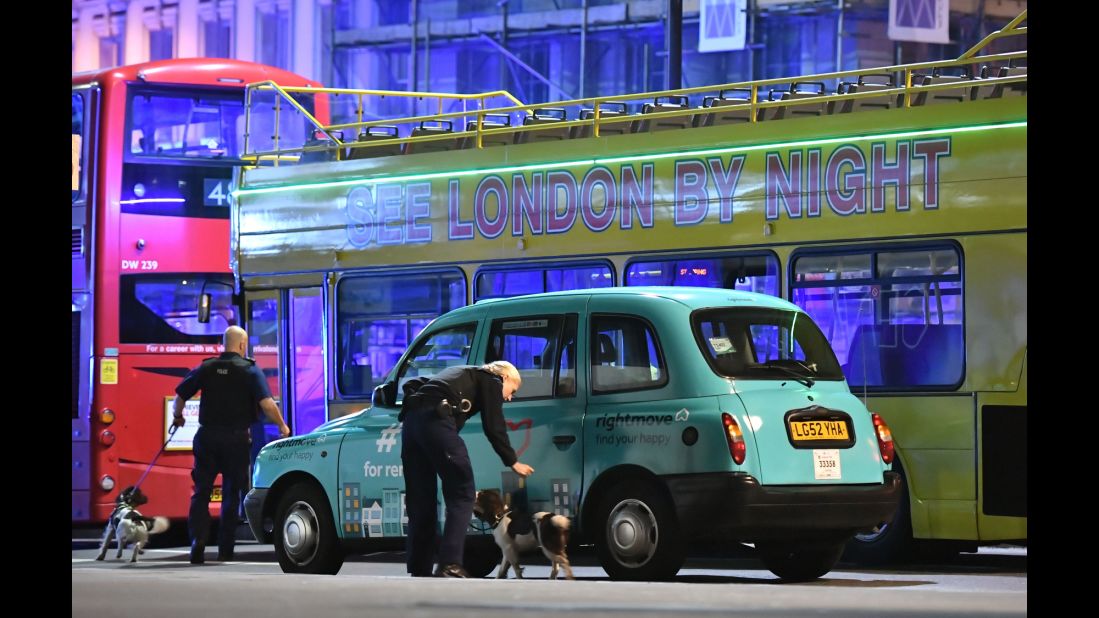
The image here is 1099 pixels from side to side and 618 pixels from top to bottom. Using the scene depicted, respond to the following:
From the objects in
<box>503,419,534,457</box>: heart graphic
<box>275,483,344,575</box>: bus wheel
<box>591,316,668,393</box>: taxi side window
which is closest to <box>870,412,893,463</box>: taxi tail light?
<box>591,316,668,393</box>: taxi side window

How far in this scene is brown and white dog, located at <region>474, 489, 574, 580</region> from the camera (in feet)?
35.6

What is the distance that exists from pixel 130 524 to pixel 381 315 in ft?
8.28

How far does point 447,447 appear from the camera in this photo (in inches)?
425

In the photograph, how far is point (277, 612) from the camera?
6.74 meters

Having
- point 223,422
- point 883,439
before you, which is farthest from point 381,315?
point 883,439

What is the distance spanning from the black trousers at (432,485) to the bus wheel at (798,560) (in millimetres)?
1813

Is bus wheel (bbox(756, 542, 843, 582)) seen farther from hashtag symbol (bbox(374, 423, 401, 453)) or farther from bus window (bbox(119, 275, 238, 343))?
bus window (bbox(119, 275, 238, 343))

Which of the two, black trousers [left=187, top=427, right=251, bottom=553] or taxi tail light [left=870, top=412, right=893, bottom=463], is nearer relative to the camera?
taxi tail light [left=870, top=412, right=893, bottom=463]

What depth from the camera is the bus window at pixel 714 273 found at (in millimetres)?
13570

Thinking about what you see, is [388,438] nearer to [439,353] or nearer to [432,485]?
[439,353]

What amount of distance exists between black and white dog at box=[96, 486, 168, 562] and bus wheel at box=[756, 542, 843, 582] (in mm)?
5465
